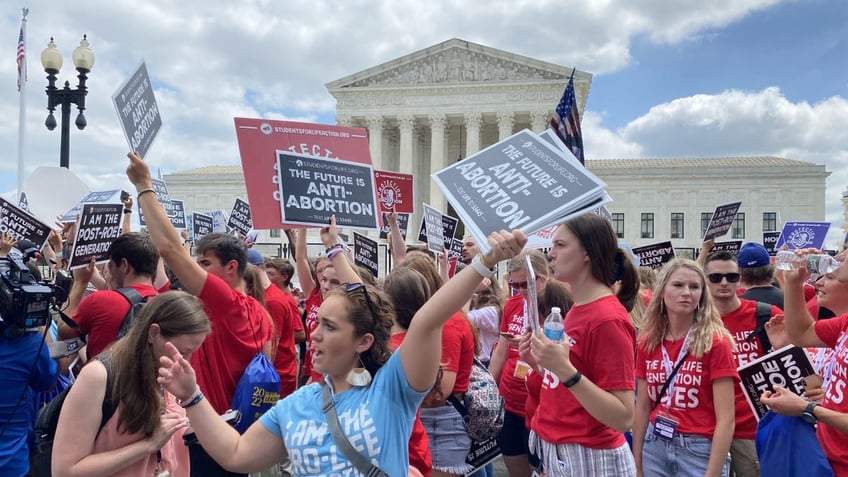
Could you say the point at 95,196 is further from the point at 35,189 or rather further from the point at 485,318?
the point at 485,318

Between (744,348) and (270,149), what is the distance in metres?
3.59

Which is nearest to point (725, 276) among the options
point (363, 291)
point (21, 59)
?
point (363, 291)

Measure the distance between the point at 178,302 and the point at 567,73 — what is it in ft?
164

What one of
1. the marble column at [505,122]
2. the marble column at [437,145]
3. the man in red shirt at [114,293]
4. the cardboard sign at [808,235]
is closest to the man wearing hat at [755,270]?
the man in red shirt at [114,293]

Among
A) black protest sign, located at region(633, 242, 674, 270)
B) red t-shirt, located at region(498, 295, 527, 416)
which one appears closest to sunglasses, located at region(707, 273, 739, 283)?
red t-shirt, located at region(498, 295, 527, 416)

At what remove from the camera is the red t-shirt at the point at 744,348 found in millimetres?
3875

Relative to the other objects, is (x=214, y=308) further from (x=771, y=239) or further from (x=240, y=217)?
(x=771, y=239)

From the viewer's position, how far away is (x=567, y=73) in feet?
160

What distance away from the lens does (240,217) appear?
32.9ft

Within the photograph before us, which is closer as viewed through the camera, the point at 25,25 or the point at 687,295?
the point at 687,295

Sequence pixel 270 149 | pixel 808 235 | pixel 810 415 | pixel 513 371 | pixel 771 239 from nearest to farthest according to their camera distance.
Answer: pixel 810 415 < pixel 270 149 < pixel 513 371 < pixel 808 235 < pixel 771 239

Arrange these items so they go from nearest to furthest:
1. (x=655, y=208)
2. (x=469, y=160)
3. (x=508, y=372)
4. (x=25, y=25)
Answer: (x=469, y=160) → (x=508, y=372) → (x=25, y=25) → (x=655, y=208)

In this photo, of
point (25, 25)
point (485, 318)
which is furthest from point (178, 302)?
point (25, 25)

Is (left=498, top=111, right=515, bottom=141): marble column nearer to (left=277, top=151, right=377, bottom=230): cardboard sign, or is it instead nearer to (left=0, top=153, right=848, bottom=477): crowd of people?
(left=0, top=153, right=848, bottom=477): crowd of people
